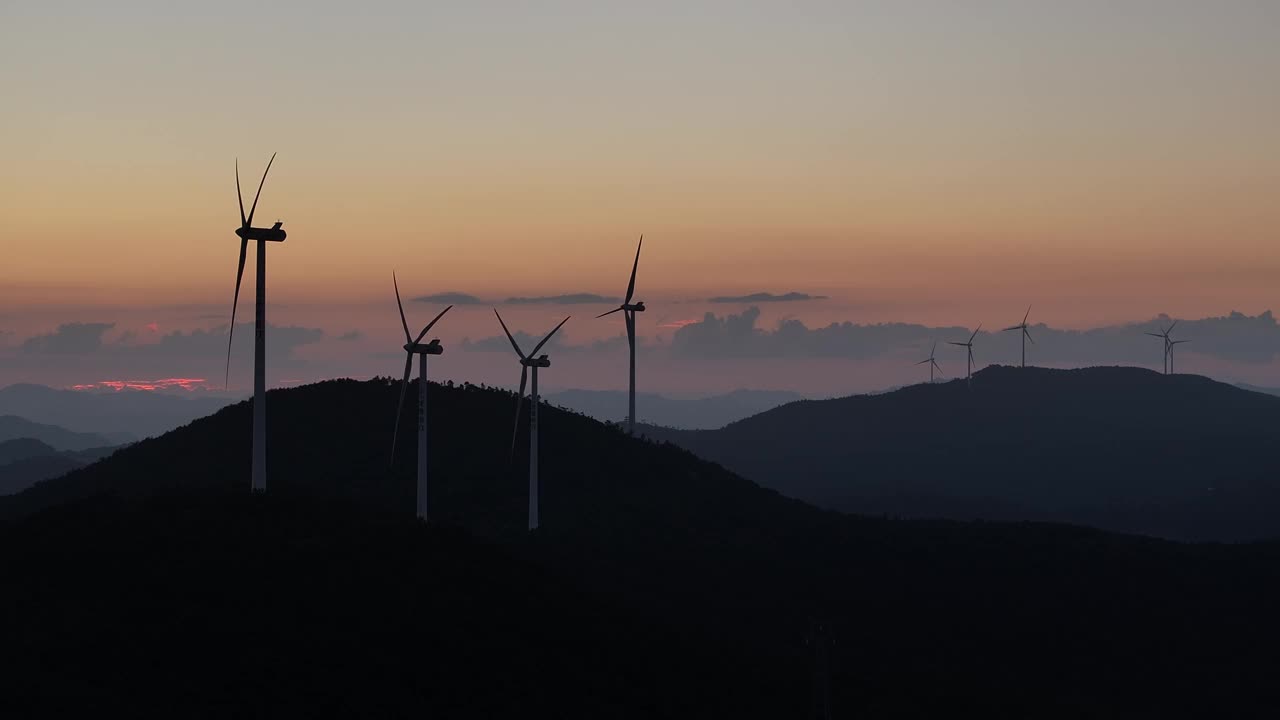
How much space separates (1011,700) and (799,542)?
45.5m

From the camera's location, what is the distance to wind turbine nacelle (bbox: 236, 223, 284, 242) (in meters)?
83.8

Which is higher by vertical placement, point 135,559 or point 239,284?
point 239,284

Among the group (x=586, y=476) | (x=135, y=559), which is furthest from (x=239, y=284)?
(x=586, y=476)

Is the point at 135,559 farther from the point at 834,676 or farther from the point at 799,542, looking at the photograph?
the point at 799,542

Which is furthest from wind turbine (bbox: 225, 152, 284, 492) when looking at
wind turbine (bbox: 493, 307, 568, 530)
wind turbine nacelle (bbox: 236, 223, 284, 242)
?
wind turbine (bbox: 493, 307, 568, 530)

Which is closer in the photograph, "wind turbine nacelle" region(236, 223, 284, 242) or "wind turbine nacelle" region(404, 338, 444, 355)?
"wind turbine nacelle" region(236, 223, 284, 242)

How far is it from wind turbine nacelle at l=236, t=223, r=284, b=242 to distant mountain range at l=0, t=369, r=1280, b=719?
16.8 metres

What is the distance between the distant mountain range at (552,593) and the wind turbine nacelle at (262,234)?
16.8 m

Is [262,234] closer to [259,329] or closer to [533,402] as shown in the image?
[259,329]

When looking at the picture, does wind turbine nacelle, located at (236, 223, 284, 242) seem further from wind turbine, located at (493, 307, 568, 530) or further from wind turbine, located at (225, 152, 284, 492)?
wind turbine, located at (493, 307, 568, 530)

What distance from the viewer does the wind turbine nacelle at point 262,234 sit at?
3300 inches

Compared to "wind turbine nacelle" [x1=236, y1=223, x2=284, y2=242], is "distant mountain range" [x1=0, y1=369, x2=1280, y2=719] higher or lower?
lower

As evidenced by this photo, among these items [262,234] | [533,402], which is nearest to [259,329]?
[262,234]

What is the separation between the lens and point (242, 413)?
541ft
